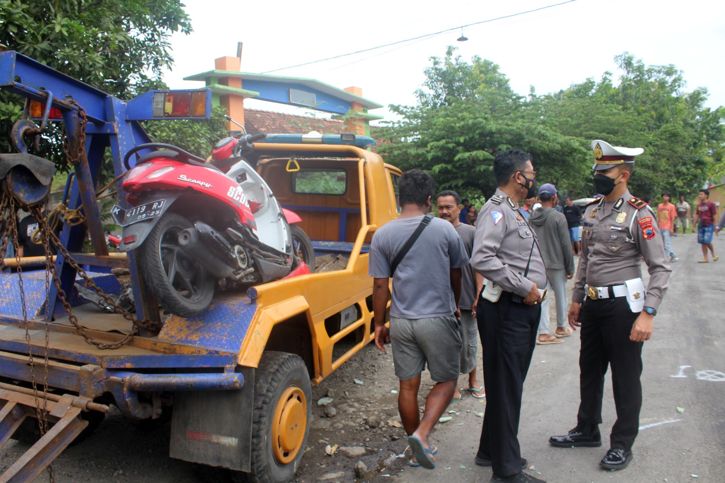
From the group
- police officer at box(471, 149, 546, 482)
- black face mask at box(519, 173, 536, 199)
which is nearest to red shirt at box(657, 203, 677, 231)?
black face mask at box(519, 173, 536, 199)

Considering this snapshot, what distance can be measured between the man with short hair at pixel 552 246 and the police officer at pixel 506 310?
10.8 ft

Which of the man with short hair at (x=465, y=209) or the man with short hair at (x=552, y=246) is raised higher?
the man with short hair at (x=465, y=209)

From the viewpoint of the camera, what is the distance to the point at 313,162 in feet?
21.4

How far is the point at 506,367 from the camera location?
319 cm

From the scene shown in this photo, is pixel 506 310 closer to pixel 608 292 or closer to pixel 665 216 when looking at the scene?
pixel 608 292

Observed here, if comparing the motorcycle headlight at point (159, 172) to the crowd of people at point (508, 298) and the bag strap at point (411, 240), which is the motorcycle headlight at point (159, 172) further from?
the bag strap at point (411, 240)

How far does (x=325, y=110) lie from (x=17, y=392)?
1627cm

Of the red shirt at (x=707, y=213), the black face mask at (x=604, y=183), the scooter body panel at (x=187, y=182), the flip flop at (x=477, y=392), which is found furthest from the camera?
the red shirt at (x=707, y=213)

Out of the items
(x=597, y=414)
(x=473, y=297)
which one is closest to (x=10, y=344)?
(x=473, y=297)

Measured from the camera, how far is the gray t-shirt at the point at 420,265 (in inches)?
130

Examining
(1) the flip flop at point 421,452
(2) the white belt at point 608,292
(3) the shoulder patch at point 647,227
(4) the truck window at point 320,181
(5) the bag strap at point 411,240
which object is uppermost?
(4) the truck window at point 320,181

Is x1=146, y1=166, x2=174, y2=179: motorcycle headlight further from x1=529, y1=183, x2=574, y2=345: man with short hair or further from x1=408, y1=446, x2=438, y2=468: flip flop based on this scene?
x1=529, y1=183, x2=574, y2=345: man with short hair

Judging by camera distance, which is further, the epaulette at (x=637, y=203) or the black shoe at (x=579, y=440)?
the black shoe at (x=579, y=440)

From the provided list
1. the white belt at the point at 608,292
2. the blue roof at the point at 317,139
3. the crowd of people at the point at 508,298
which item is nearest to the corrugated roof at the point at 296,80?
the blue roof at the point at 317,139
